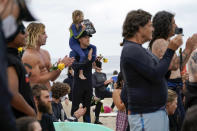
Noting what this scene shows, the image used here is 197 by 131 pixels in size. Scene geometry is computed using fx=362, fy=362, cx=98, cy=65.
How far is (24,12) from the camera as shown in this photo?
1.76 m

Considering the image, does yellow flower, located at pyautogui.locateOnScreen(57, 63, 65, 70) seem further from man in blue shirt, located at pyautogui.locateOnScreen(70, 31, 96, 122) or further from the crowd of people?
man in blue shirt, located at pyautogui.locateOnScreen(70, 31, 96, 122)

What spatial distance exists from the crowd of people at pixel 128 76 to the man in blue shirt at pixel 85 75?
1349 mm

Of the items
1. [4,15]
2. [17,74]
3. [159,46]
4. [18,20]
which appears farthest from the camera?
[159,46]

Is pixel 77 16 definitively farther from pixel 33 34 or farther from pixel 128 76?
pixel 128 76

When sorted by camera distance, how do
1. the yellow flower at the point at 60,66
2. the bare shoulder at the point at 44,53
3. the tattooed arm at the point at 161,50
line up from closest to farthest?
the tattooed arm at the point at 161,50, the yellow flower at the point at 60,66, the bare shoulder at the point at 44,53

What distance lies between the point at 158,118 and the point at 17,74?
126 centimetres

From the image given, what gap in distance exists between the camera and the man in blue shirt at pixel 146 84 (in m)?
2.89

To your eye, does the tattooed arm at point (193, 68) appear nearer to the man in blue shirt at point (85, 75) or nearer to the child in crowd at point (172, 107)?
the child in crowd at point (172, 107)

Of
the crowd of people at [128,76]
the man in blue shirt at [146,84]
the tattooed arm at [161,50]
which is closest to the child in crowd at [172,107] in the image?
the crowd of people at [128,76]

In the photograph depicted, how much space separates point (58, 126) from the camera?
433cm

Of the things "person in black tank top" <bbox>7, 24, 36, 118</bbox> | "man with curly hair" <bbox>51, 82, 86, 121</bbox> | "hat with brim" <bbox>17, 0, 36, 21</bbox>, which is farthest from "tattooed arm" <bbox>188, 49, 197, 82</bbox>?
"man with curly hair" <bbox>51, 82, 86, 121</bbox>

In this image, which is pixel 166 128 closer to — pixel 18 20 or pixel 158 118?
pixel 158 118

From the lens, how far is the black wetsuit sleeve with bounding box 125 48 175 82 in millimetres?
2869

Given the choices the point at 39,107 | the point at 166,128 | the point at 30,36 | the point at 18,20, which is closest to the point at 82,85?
the point at 30,36
